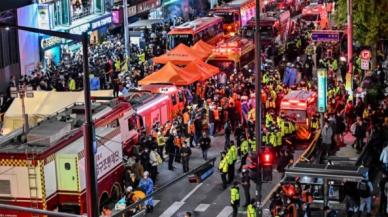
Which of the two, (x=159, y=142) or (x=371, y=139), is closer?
(x=371, y=139)

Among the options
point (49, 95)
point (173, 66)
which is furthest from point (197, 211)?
point (173, 66)

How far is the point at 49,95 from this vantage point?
34.3 meters

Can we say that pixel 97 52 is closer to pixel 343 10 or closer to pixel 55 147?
pixel 343 10

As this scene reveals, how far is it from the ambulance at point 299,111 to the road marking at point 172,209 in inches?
304

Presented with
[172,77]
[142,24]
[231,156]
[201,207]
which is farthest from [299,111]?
[142,24]

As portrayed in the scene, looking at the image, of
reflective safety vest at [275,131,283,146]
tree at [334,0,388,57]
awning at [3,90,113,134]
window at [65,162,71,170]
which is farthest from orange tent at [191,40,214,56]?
window at [65,162,71,170]

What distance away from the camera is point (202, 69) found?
140ft

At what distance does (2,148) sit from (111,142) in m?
4.14

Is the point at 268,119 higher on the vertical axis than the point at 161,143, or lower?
higher

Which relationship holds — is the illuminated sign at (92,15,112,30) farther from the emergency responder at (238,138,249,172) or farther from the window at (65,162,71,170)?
the window at (65,162,71,170)

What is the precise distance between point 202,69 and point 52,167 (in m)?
19.3

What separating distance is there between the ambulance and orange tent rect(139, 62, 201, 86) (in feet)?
22.2

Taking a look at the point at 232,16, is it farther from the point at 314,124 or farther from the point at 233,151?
the point at 233,151

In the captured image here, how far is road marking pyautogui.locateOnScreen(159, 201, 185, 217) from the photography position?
2744cm
